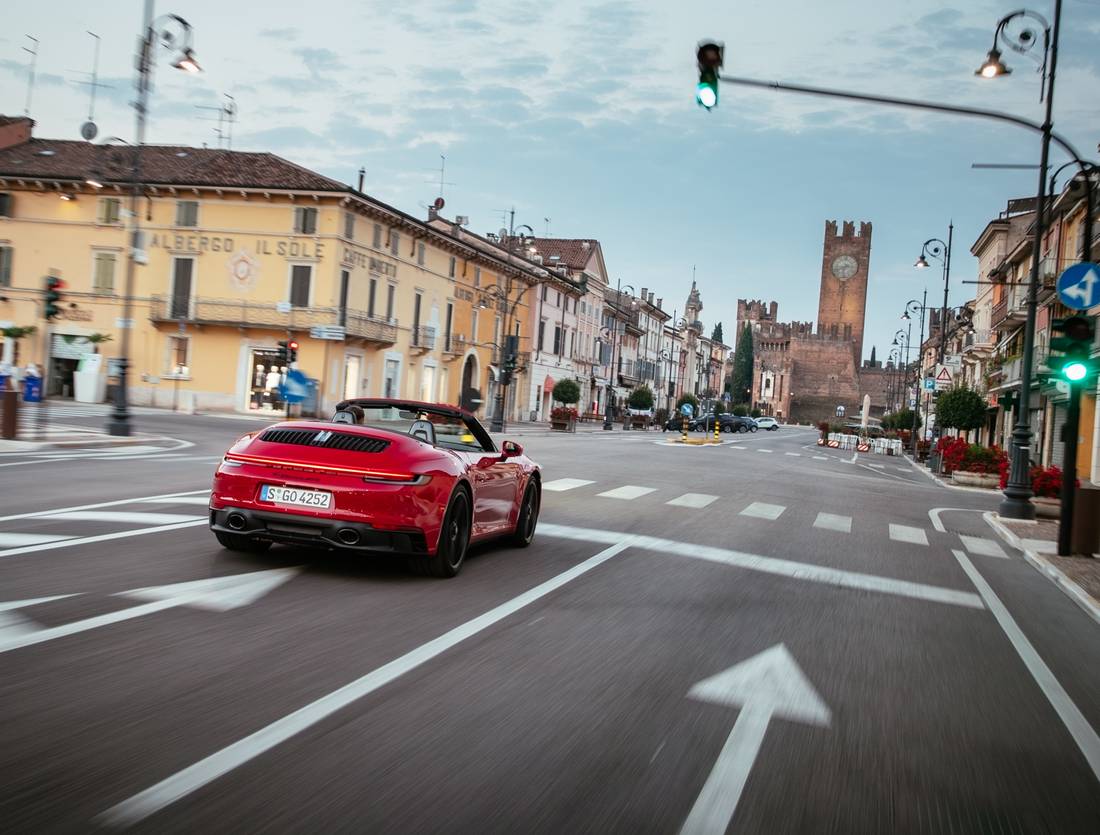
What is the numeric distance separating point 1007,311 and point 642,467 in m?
39.0

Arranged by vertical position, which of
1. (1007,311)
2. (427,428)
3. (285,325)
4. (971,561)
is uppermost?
(1007,311)

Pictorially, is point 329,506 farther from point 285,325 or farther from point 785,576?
point 285,325

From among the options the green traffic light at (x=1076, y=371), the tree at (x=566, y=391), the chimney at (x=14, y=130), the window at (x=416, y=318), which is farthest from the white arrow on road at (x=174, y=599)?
the tree at (x=566, y=391)

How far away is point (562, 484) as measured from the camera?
18469mm

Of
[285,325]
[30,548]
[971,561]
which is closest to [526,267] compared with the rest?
[285,325]

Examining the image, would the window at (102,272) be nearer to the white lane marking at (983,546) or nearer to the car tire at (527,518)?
the white lane marking at (983,546)

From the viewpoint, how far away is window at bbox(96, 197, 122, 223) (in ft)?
158

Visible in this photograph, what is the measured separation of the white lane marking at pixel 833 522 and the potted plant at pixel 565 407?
40382 mm

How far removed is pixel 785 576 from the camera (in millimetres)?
9742

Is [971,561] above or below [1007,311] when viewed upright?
below

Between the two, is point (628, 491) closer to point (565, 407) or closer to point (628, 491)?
point (628, 491)

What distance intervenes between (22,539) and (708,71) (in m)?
9.44

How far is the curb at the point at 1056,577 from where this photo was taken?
9.54 metres

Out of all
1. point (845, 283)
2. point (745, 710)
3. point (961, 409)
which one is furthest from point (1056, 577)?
point (845, 283)
